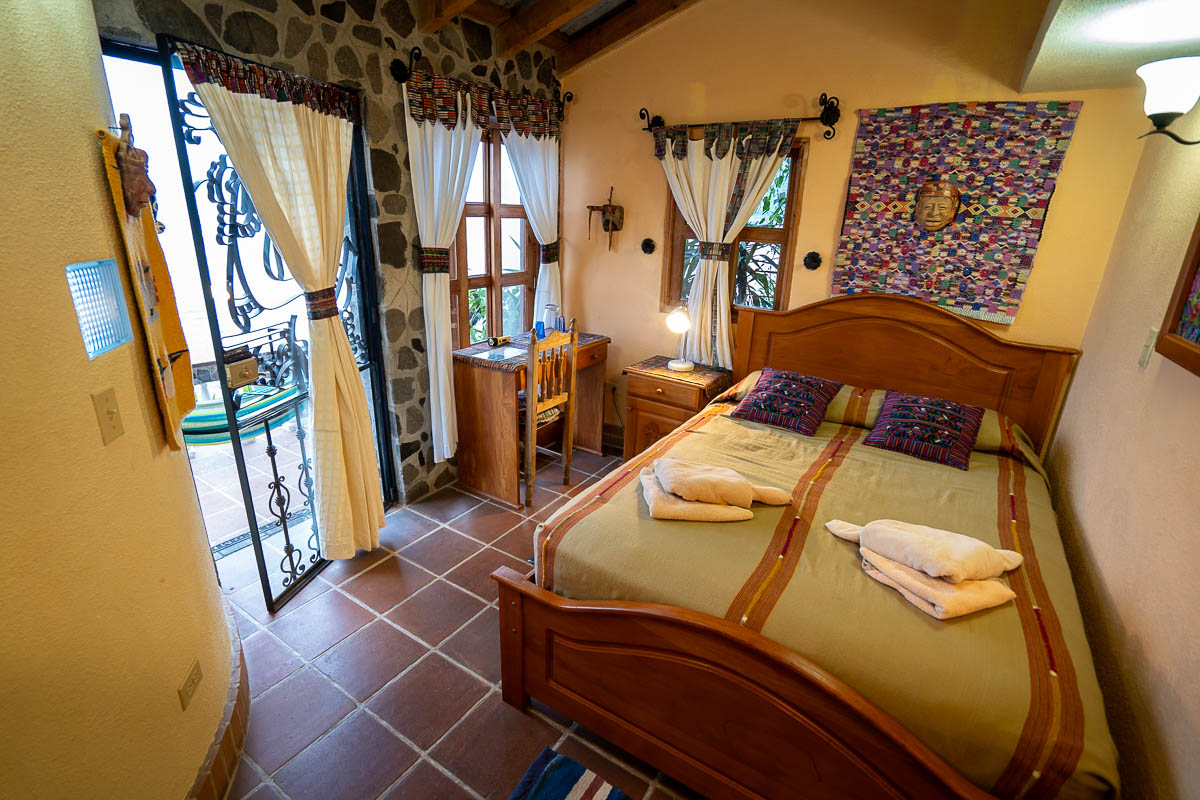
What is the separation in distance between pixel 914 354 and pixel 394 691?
275cm

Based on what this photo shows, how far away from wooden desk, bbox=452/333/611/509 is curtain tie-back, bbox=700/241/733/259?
90 centimetres

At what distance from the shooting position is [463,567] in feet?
8.43

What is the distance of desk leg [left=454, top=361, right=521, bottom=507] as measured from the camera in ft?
9.63

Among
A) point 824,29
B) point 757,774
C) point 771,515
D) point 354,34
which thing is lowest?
point 757,774

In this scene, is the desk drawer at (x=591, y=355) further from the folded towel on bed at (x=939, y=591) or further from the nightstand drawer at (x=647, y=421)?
the folded towel on bed at (x=939, y=591)

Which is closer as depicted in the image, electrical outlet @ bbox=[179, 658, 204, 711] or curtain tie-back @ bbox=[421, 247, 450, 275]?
electrical outlet @ bbox=[179, 658, 204, 711]

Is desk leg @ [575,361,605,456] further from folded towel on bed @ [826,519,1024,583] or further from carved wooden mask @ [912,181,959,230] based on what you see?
folded towel on bed @ [826,519,1024,583]

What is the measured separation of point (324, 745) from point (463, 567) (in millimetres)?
931

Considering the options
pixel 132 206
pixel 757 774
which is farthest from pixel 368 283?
pixel 757 774

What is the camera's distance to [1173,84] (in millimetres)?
1629

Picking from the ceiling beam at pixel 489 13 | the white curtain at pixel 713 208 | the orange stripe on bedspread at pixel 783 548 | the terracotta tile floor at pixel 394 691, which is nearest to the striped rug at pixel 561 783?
the terracotta tile floor at pixel 394 691

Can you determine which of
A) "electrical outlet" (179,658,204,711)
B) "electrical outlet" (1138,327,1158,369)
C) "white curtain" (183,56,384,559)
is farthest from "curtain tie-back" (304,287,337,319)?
"electrical outlet" (1138,327,1158,369)

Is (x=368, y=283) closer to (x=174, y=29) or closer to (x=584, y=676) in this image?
(x=174, y=29)

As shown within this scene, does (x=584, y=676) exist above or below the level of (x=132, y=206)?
below
